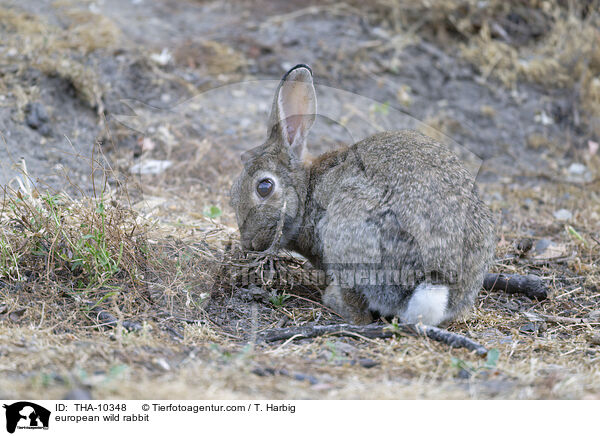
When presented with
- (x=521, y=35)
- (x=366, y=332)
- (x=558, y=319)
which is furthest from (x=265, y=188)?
(x=521, y=35)

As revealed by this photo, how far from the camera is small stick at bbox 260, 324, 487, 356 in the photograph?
345 centimetres

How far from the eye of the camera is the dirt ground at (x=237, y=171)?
9.76 ft

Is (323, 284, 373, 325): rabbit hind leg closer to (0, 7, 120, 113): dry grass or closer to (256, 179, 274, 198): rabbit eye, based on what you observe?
(256, 179, 274, 198): rabbit eye

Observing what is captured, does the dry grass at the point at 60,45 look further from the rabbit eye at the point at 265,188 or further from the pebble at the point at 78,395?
the pebble at the point at 78,395

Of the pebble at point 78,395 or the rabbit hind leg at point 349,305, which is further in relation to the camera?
the rabbit hind leg at point 349,305

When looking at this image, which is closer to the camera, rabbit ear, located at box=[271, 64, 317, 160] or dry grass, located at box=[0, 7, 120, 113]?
rabbit ear, located at box=[271, 64, 317, 160]

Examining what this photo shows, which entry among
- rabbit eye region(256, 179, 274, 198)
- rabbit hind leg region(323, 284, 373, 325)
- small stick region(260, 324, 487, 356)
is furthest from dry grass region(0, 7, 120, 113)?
small stick region(260, 324, 487, 356)

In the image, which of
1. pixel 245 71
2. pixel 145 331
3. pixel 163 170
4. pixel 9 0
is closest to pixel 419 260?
pixel 145 331

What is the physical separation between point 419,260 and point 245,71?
5.22 metres

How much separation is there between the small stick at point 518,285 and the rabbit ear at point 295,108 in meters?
1.73

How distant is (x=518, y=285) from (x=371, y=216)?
64.0 inches

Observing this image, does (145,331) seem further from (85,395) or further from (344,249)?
(344,249)
